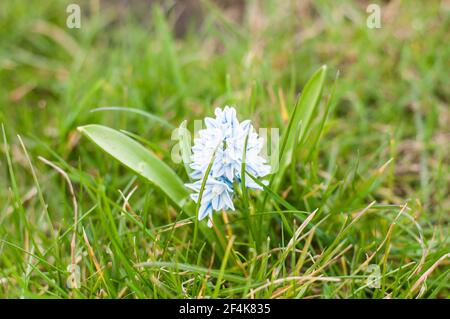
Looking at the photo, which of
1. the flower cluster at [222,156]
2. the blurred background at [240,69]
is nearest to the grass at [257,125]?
the blurred background at [240,69]

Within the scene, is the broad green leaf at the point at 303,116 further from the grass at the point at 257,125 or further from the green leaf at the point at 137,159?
the green leaf at the point at 137,159

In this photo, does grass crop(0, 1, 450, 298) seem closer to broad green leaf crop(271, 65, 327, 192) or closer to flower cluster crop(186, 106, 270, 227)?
broad green leaf crop(271, 65, 327, 192)

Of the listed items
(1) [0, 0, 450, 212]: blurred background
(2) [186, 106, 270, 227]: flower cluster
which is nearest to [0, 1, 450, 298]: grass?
(1) [0, 0, 450, 212]: blurred background

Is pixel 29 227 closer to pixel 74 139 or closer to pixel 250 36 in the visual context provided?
pixel 74 139

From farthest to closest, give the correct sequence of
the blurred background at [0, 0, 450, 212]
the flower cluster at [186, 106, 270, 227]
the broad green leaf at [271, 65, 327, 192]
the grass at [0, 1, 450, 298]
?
the blurred background at [0, 0, 450, 212] → the broad green leaf at [271, 65, 327, 192] → the grass at [0, 1, 450, 298] → the flower cluster at [186, 106, 270, 227]

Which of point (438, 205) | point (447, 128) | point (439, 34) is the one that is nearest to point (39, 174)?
point (438, 205)
